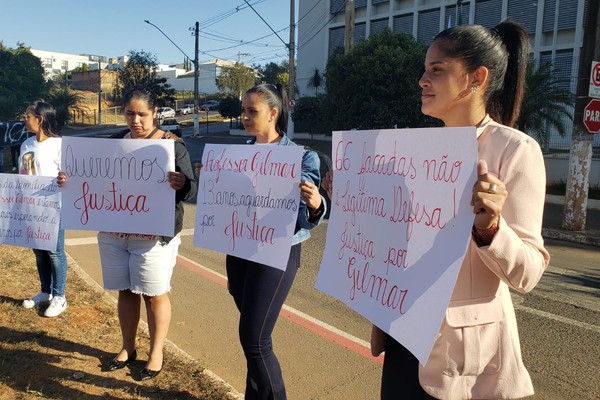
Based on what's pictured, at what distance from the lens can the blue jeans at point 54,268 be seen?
439 centimetres

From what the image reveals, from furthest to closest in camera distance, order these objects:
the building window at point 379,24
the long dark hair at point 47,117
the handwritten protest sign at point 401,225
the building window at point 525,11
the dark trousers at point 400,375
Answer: the building window at point 379,24, the building window at point 525,11, the long dark hair at point 47,117, the dark trousers at point 400,375, the handwritten protest sign at point 401,225

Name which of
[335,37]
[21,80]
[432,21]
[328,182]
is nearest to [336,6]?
[335,37]

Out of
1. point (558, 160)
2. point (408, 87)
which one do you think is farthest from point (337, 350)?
point (408, 87)

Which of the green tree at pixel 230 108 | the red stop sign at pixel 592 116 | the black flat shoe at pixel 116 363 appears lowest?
the black flat shoe at pixel 116 363

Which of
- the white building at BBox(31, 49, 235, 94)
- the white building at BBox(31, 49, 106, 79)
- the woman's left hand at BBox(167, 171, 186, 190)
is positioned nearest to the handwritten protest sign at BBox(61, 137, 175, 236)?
the woman's left hand at BBox(167, 171, 186, 190)

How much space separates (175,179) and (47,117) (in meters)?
1.85

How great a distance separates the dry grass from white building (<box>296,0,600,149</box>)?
43.6ft

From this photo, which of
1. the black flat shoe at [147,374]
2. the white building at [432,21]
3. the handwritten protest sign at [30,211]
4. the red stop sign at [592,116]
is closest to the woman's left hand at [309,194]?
the black flat shoe at [147,374]

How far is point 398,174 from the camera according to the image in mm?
1768

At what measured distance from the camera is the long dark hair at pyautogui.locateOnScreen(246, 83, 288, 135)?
2.80 metres

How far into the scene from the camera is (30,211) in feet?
13.4

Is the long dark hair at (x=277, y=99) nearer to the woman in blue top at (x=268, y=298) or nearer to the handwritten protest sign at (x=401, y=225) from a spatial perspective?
the woman in blue top at (x=268, y=298)

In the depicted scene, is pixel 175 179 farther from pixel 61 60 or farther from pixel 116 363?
pixel 61 60

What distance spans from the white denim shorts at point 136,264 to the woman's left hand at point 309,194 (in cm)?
124
